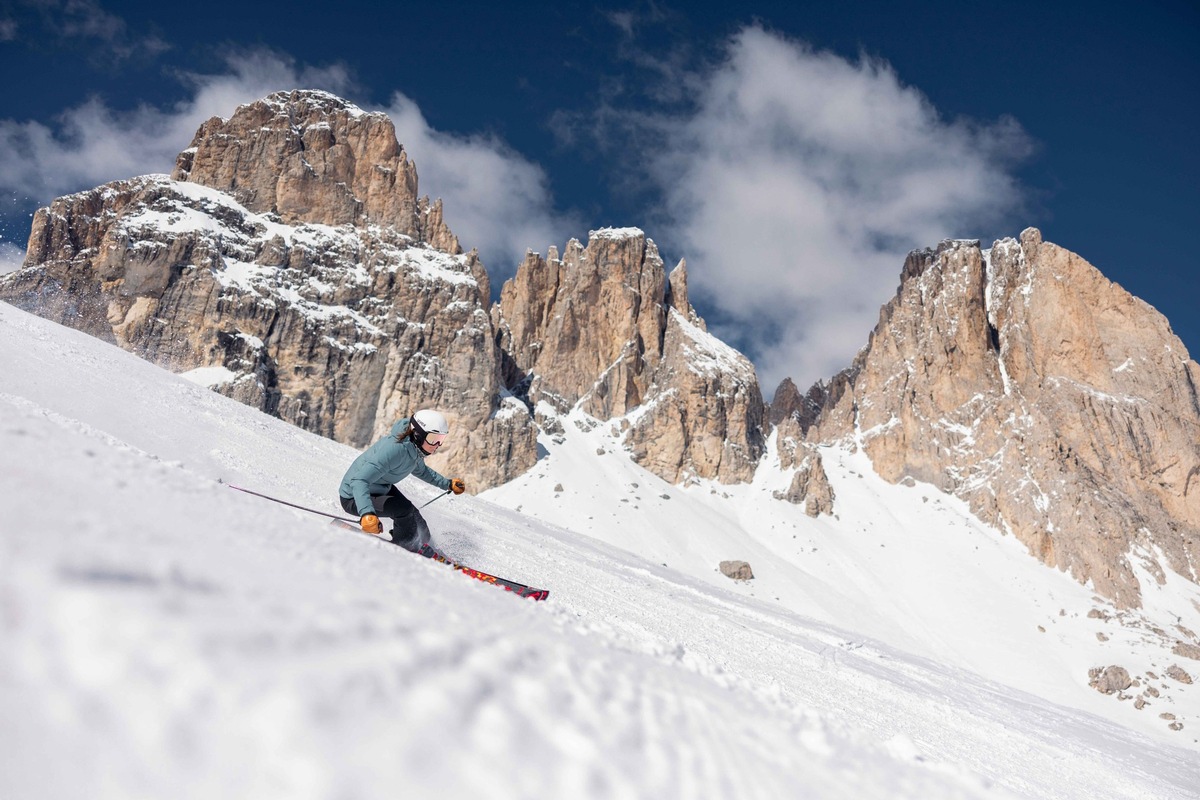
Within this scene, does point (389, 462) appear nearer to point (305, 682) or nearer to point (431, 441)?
point (431, 441)

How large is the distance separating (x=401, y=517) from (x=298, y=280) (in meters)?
76.4

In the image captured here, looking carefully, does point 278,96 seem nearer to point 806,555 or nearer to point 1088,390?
point 806,555

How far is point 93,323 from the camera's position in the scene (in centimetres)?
6538

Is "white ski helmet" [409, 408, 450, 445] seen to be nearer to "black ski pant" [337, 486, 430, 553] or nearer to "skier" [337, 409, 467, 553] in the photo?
"skier" [337, 409, 467, 553]

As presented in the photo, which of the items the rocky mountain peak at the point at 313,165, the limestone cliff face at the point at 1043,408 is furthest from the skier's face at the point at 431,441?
the rocky mountain peak at the point at 313,165

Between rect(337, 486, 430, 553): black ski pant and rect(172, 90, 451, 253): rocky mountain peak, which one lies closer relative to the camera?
rect(337, 486, 430, 553): black ski pant

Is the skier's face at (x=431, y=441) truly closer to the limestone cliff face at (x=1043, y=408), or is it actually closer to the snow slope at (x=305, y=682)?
the snow slope at (x=305, y=682)

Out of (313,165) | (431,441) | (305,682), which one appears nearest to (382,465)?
(431,441)

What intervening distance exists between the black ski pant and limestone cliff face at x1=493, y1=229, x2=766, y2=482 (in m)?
75.6

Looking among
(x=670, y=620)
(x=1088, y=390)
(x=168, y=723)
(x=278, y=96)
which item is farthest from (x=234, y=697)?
(x=278, y=96)

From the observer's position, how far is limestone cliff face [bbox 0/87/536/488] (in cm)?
6675

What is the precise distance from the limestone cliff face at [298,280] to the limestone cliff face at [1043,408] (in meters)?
56.6

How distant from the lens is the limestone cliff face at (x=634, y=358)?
85438mm

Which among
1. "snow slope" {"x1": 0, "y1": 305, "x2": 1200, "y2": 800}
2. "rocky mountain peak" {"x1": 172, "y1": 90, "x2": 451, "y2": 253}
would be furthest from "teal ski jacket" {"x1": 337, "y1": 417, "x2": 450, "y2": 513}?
"rocky mountain peak" {"x1": 172, "y1": 90, "x2": 451, "y2": 253}
